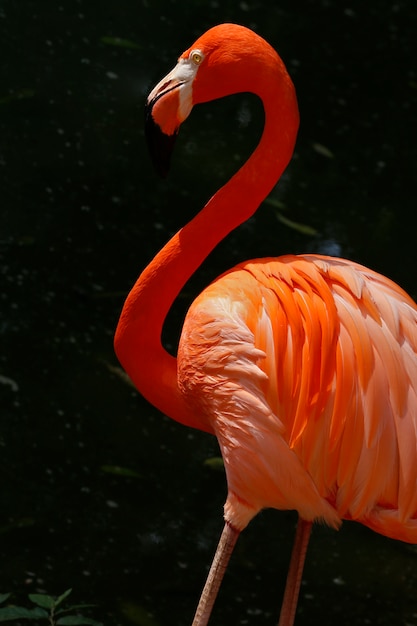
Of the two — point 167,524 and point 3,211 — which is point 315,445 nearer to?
point 167,524

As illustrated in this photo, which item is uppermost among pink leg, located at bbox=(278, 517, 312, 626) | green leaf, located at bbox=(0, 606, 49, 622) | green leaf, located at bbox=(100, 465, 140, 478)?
pink leg, located at bbox=(278, 517, 312, 626)

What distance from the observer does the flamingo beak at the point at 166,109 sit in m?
2.09

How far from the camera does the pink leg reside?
214cm

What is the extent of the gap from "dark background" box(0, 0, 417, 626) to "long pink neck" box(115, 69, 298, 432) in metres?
0.82

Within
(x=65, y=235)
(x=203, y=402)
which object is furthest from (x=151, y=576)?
(x=65, y=235)

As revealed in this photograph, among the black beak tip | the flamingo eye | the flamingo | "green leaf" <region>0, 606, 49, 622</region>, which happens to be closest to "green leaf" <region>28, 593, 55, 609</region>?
"green leaf" <region>0, 606, 49, 622</region>

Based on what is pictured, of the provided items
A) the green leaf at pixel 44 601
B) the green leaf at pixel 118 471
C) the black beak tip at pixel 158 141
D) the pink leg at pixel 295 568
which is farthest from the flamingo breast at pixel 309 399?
the green leaf at pixel 118 471

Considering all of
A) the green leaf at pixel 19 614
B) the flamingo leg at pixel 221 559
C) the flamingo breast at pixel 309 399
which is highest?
the flamingo breast at pixel 309 399

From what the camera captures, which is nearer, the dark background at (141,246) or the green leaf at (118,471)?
the dark background at (141,246)

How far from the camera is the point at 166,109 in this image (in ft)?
6.86

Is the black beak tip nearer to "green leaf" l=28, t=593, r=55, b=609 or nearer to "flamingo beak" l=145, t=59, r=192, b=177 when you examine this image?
"flamingo beak" l=145, t=59, r=192, b=177

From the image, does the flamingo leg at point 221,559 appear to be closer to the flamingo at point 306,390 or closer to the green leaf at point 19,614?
the flamingo at point 306,390

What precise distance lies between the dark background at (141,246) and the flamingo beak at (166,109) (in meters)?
1.20

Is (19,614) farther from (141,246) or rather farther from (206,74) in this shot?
(141,246)
